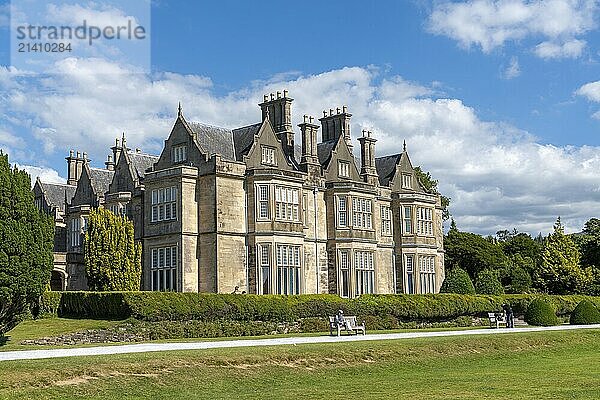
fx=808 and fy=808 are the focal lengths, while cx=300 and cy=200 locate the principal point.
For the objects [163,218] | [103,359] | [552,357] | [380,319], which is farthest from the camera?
[163,218]

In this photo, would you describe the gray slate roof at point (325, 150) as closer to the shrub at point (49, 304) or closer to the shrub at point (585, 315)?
the shrub at point (585, 315)

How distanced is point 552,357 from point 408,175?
28.1 m

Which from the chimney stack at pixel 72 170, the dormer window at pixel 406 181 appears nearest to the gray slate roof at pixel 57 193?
the chimney stack at pixel 72 170

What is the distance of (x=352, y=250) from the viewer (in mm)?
48875

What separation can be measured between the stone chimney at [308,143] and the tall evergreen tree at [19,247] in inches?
959

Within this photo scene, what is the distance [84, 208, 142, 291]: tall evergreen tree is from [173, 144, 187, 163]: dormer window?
475cm

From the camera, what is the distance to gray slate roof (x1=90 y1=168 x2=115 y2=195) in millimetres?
52147

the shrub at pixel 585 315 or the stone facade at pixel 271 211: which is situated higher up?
the stone facade at pixel 271 211

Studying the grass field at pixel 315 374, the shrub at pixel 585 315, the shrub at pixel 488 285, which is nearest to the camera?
the grass field at pixel 315 374

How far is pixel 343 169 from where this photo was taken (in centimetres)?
5162

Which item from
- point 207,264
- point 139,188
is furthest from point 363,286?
point 139,188

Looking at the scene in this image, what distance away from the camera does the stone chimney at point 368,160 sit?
53312 millimetres

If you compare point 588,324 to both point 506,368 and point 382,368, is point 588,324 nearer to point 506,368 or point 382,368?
point 506,368

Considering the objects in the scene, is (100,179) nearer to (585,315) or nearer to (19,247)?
(19,247)
